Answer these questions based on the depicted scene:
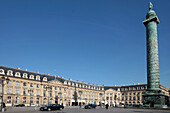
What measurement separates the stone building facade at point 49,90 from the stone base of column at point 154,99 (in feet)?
84.2

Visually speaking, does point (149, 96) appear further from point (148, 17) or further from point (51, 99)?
point (51, 99)

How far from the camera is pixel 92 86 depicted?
110 m

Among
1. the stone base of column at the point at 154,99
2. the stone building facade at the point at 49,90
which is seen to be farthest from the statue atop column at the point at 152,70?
the stone building facade at the point at 49,90

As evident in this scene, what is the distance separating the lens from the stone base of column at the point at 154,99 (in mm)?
40875

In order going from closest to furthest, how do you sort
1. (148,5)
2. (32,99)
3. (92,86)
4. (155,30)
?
(155,30), (148,5), (32,99), (92,86)

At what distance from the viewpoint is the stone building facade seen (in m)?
67.8

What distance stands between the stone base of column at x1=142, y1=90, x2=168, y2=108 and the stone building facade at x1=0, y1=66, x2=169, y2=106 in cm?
2568

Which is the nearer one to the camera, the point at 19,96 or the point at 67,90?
the point at 19,96

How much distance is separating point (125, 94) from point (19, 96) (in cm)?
6508

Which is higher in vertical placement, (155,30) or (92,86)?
(155,30)

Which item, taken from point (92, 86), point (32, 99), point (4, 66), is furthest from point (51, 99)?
point (92, 86)

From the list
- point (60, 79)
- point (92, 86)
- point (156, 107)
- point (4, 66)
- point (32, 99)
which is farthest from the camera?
point (92, 86)

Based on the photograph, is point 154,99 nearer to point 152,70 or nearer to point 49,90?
point 152,70

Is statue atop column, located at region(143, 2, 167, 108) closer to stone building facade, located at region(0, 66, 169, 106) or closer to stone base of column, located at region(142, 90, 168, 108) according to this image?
stone base of column, located at region(142, 90, 168, 108)
